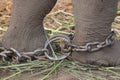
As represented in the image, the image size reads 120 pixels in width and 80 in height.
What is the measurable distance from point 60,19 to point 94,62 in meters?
0.90

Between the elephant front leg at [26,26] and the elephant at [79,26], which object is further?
the elephant front leg at [26,26]

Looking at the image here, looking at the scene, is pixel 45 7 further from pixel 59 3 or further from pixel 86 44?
pixel 59 3

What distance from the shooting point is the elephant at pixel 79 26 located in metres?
1.87

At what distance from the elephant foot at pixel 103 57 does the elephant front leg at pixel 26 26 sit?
21cm

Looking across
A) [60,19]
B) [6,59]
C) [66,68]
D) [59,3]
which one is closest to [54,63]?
[66,68]

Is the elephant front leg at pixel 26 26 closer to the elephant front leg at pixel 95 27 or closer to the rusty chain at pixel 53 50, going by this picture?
the rusty chain at pixel 53 50

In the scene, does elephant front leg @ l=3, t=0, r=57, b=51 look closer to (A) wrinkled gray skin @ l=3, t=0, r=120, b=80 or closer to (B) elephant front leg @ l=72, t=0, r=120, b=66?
(A) wrinkled gray skin @ l=3, t=0, r=120, b=80

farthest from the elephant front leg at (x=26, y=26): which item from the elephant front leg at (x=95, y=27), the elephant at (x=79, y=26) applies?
the elephant front leg at (x=95, y=27)

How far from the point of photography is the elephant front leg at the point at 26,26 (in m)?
1.99

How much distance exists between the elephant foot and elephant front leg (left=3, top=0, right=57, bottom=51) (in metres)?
0.21

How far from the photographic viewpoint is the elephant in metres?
1.87

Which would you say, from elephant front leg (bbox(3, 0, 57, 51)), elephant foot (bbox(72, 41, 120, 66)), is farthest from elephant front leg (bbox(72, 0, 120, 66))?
elephant front leg (bbox(3, 0, 57, 51))

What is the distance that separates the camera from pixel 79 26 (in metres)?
1.92

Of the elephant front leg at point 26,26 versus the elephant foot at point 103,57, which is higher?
the elephant front leg at point 26,26
